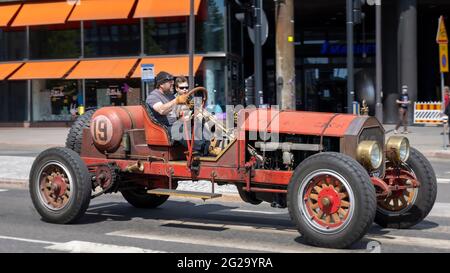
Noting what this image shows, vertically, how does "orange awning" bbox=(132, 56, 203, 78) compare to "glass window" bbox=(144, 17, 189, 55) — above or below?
below

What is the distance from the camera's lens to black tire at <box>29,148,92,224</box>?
7281 millimetres

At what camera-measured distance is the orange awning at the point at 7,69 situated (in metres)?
31.9

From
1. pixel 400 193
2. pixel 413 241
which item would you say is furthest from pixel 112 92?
pixel 413 241

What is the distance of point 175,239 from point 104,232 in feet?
3.07

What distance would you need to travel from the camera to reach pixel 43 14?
3139 cm

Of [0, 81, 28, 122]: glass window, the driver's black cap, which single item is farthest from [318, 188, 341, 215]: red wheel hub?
[0, 81, 28, 122]: glass window

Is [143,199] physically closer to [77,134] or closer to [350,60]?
[77,134]

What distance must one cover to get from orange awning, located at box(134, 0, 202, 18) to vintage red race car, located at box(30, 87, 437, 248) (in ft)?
70.4

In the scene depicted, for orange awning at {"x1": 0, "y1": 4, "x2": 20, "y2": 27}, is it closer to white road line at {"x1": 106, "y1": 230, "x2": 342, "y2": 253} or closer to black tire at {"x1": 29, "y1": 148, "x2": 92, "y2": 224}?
black tire at {"x1": 29, "y1": 148, "x2": 92, "y2": 224}

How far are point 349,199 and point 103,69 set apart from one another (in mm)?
26025

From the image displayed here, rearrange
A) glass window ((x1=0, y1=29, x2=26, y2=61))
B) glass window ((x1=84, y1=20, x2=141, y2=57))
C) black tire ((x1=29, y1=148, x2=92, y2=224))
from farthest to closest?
glass window ((x1=0, y1=29, x2=26, y2=61)) < glass window ((x1=84, y1=20, x2=141, y2=57)) < black tire ((x1=29, y1=148, x2=92, y2=224))

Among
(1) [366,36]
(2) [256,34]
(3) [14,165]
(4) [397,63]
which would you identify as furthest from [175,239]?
(1) [366,36]

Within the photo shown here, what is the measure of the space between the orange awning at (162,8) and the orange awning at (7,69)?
24.6 feet

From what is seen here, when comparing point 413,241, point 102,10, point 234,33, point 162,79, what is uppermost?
point 102,10
